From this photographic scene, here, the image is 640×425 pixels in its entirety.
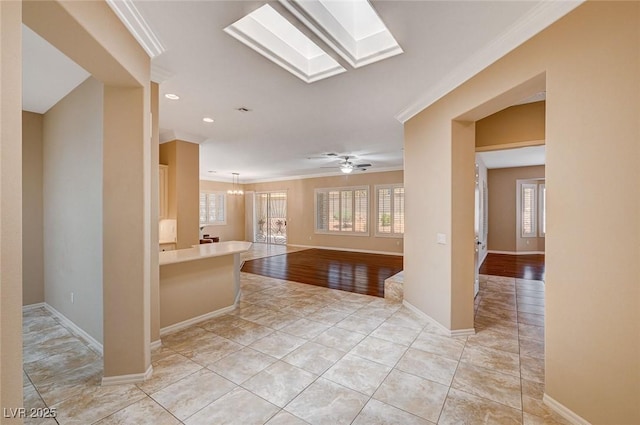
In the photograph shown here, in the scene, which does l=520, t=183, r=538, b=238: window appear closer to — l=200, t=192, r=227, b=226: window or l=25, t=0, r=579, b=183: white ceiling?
l=25, t=0, r=579, b=183: white ceiling

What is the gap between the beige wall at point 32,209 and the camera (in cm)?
371

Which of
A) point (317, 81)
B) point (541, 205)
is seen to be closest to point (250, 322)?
point (317, 81)

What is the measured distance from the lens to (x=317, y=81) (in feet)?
9.68

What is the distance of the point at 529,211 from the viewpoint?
860 cm

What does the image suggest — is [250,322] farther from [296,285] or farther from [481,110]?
[481,110]

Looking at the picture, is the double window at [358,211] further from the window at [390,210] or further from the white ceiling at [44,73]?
the white ceiling at [44,73]

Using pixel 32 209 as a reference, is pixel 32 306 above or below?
below

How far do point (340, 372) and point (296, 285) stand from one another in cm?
293

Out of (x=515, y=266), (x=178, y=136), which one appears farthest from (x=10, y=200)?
(x=515, y=266)

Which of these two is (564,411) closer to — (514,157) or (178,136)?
(178,136)

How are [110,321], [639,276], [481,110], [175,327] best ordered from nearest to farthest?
[639,276] → [110,321] → [481,110] → [175,327]

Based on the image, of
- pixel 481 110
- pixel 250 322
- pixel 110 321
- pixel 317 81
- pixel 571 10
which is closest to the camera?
pixel 571 10

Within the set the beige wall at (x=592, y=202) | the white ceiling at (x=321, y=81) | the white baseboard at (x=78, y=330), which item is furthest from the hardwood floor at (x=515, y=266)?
the white baseboard at (x=78, y=330)

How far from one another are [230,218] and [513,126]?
10380mm
